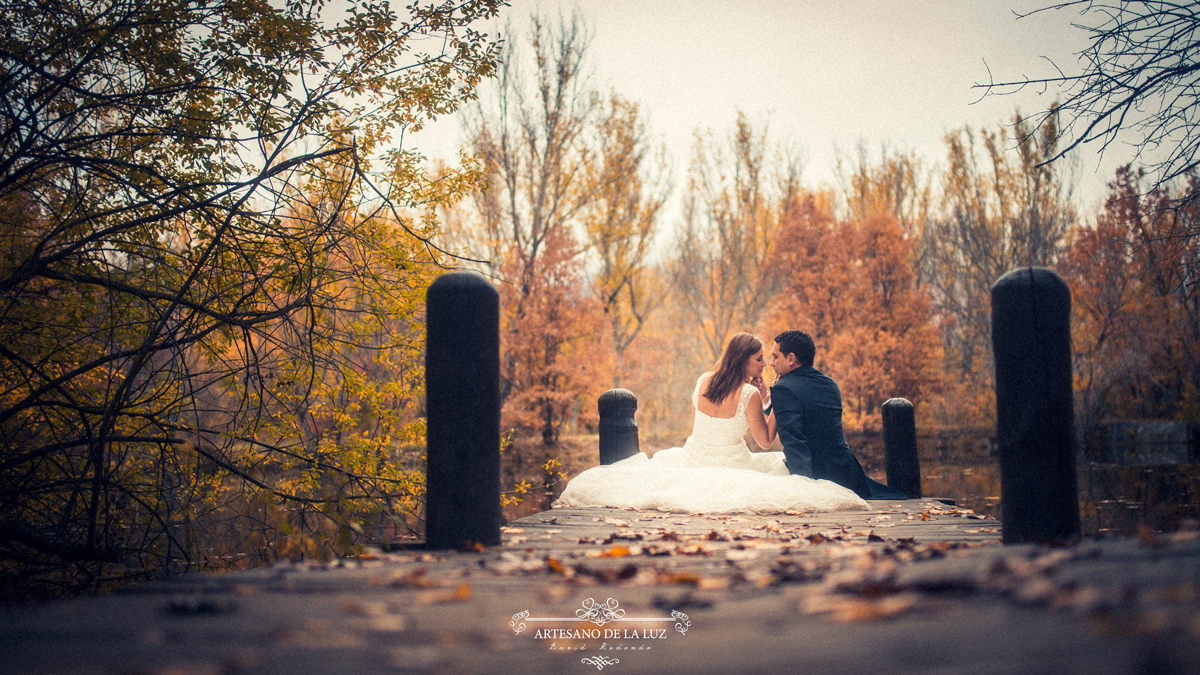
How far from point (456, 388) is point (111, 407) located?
2.36 m

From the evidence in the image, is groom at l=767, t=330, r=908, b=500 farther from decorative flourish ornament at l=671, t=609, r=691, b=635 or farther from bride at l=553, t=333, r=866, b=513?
decorative flourish ornament at l=671, t=609, r=691, b=635

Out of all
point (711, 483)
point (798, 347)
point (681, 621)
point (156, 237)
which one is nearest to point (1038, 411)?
point (681, 621)

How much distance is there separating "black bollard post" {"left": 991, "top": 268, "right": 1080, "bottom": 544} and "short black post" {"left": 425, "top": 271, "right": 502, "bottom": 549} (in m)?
2.21

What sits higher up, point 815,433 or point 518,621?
point 815,433

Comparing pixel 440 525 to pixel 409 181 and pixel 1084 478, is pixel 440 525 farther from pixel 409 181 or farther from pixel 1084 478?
pixel 1084 478

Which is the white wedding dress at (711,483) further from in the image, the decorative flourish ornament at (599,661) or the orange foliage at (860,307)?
the orange foliage at (860,307)

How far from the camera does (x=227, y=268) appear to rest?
17.1 feet

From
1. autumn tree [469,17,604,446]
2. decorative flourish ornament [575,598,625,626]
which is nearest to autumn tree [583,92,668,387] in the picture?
autumn tree [469,17,604,446]

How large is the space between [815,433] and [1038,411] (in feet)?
9.87

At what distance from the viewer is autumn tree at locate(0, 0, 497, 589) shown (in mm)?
4090

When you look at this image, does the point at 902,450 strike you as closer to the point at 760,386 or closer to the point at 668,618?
the point at 760,386

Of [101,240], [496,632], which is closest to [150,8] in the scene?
[101,240]

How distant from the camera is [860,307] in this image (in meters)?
22.3

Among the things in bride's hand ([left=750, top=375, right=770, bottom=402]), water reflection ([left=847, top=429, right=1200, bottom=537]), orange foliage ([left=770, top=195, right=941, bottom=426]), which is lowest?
water reflection ([left=847, top=429, right=1200, bottom=537])
